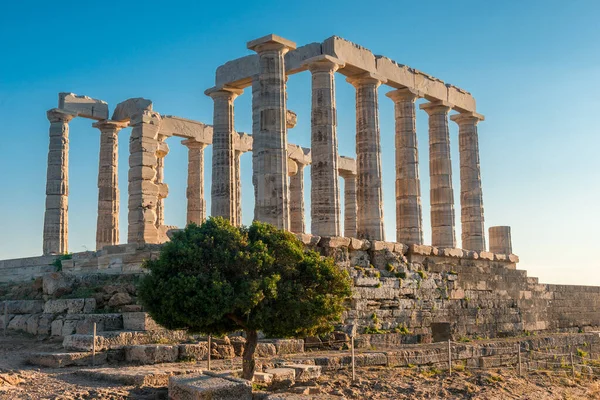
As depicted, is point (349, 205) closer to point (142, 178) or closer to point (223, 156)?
point (142, 178)

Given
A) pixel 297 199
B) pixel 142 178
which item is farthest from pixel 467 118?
pixel 142 178

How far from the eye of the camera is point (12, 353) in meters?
17.9

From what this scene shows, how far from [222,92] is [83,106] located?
8.69m

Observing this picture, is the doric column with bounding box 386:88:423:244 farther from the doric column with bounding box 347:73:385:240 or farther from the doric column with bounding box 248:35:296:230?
the doric column with bounding box 248:35:296:230

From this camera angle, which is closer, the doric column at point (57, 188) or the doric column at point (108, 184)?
the doric column at point (57, 188)

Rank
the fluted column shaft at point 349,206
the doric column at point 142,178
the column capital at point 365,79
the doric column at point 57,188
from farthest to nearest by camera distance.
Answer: the fluted column shaft at point 349,206, the doric column at point 57,188, the doric column at point 142,178, the column capital at point 365,79

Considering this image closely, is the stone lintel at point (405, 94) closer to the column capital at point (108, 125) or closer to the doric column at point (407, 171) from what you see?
the doric column at point (407, 171)

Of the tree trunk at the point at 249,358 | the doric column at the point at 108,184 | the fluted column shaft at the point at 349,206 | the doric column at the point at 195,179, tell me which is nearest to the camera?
the tree trunk at the point at 249,358

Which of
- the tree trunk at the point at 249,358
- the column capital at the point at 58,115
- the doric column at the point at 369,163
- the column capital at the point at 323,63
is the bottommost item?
the tree trunk at the point at 249,358

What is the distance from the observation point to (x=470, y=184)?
34.8 meters

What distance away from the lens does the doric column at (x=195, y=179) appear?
3700 cm

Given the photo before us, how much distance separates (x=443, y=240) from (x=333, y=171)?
8142mm

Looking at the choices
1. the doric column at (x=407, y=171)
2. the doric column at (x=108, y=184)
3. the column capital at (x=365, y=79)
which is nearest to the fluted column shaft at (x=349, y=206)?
the doric column at (x=407, y=171)

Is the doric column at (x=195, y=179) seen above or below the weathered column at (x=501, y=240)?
above
